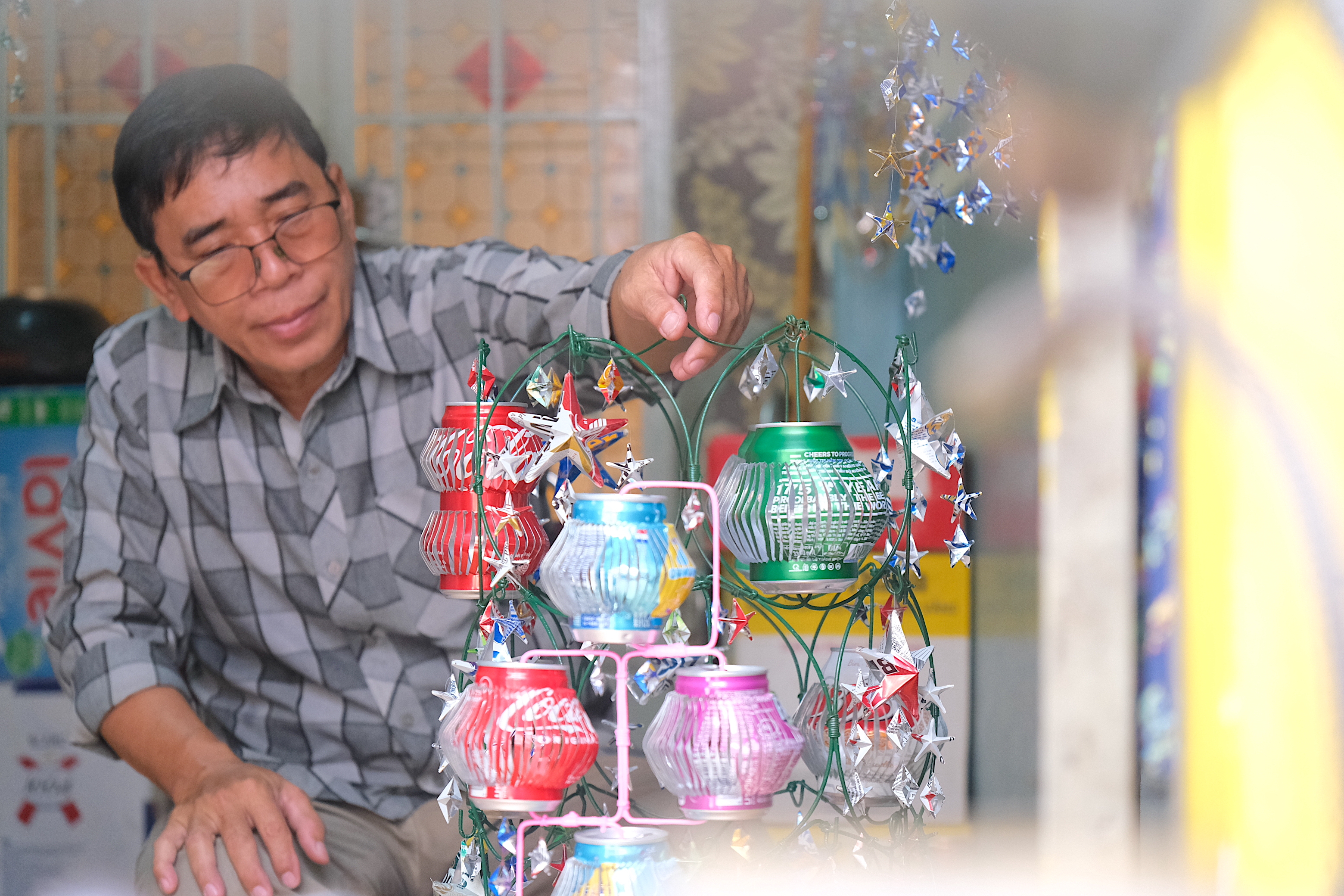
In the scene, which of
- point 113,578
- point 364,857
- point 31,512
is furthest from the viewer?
point 31,512

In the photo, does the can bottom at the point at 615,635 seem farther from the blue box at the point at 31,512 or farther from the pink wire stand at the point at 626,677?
the blue box at the point at 31,512

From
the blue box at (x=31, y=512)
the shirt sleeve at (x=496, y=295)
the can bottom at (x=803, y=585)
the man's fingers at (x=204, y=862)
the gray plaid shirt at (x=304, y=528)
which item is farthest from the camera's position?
the blue box at (x=31, y=512)

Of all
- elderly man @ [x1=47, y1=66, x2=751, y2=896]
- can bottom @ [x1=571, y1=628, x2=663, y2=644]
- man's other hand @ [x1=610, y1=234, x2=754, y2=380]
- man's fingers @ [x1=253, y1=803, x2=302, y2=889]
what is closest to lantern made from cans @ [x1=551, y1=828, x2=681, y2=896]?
can bottom @ [x1=571, y1=628, x2=663, y2=644]

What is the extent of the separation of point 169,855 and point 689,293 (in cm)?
82

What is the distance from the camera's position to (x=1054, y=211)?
1.83 m

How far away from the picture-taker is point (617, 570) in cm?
81

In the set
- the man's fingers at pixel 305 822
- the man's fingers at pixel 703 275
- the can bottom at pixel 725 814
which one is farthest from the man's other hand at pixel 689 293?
the man's fingers at pixel 305 822

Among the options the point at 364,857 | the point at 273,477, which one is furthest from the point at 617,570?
the point at 273,477

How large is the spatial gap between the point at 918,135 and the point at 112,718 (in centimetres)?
118

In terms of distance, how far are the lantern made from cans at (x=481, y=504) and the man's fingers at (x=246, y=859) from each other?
1.53 ft

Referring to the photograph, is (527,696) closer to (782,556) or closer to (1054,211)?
(782,556)

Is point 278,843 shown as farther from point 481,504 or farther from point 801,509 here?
point 801,509

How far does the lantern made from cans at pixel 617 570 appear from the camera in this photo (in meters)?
0.81

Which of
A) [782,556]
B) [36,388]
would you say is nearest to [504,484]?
[782,556]
